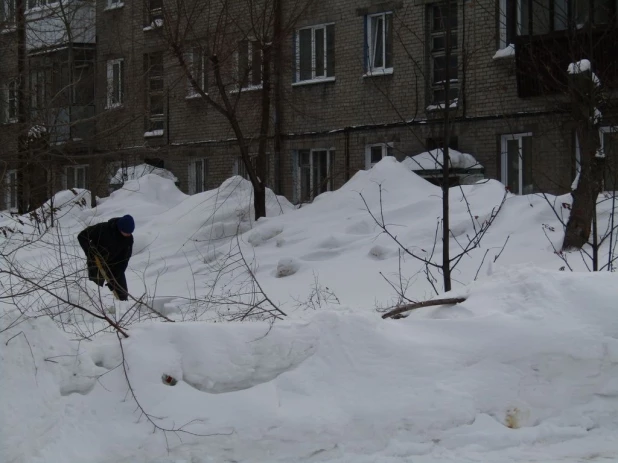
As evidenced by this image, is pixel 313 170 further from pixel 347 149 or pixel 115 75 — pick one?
pixel 115 75

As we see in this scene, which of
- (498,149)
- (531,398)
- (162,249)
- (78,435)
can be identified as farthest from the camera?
(498,149)

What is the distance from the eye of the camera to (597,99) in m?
9.43

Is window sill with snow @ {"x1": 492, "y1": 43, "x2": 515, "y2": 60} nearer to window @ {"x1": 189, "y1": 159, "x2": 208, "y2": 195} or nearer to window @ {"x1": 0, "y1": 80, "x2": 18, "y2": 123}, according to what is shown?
window @ {"x1": 0, "y1": 80, "x2": 18, "y2": 123}

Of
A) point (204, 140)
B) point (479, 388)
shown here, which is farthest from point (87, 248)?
point (204, 140)

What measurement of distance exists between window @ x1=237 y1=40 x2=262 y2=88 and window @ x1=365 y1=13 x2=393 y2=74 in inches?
94.6

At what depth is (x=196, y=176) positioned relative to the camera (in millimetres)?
22750

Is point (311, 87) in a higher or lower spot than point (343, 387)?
higher

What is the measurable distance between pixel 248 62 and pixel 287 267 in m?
4.88

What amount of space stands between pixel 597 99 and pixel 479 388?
5.50 meters

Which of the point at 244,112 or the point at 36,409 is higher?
the point at 244,112

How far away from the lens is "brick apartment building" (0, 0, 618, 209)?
532 inches

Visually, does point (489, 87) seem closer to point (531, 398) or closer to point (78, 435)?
point (531, 398)

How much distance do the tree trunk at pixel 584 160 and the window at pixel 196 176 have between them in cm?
1333

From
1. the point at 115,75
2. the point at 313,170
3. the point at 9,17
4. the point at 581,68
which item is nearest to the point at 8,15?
the point at 9,17
